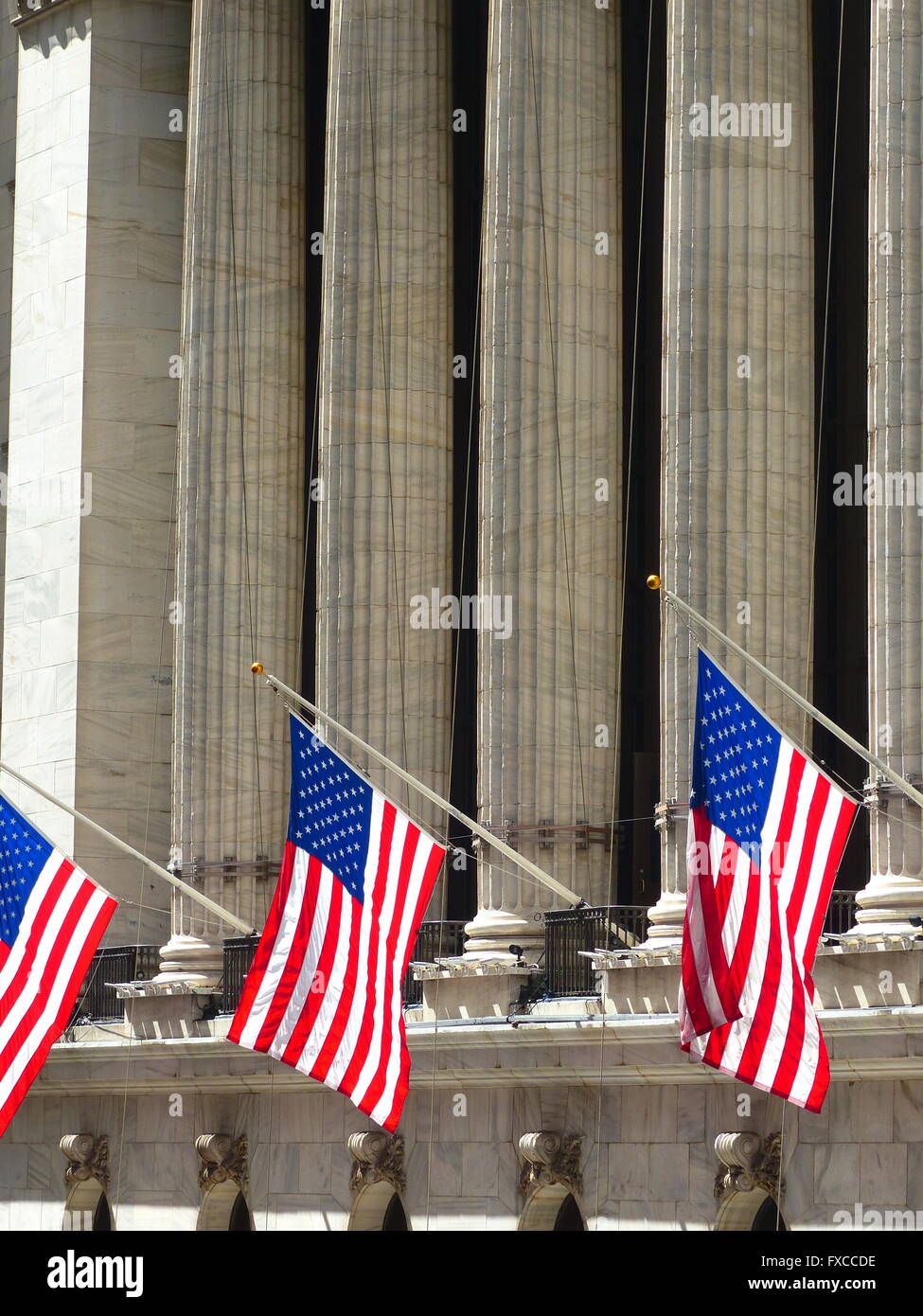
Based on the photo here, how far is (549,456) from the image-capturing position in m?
44.0

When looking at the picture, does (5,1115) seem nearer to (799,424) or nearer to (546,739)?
(546,739)

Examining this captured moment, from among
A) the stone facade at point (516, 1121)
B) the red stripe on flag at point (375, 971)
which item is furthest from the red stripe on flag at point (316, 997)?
the stone facade at point (516, 1121)

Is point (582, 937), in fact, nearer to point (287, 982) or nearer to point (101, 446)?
point (287, 982)

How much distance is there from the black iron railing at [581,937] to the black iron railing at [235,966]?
7645 mm

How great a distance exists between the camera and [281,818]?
50938mm

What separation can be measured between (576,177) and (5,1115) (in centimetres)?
1672

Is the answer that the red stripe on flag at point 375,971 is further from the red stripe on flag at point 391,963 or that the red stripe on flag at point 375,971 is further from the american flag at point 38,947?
the american flag at point 38,947

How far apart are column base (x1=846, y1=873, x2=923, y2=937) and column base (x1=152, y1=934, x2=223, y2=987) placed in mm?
16671

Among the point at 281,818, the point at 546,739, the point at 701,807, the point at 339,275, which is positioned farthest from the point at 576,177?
the point at 701,807

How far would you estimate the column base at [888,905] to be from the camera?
35.6 m

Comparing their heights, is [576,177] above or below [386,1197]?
above

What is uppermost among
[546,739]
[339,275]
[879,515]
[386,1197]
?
[339,275]

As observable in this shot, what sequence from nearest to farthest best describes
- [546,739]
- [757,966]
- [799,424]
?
[757,966] < [799,424] < [546,739]
